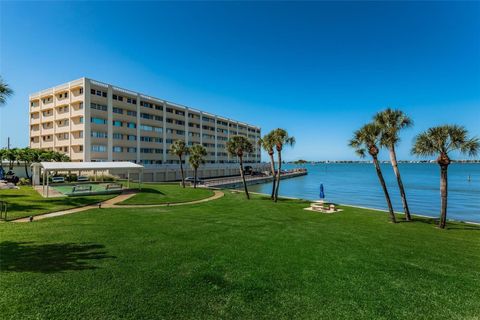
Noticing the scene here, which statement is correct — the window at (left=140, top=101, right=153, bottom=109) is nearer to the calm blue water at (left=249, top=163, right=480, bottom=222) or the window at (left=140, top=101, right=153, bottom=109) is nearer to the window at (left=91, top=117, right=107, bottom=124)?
the window at (left=91, top=117, right=107, bottom=124)

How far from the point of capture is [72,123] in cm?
5334

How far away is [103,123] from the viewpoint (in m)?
54.8

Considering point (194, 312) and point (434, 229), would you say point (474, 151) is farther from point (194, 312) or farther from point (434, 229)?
point (194, 312)

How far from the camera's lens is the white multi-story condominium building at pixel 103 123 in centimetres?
5222

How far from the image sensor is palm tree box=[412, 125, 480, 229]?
15797 mm

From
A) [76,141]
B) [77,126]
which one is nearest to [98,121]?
[77,126]

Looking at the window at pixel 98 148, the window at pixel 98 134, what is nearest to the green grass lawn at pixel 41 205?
the window at pixel 98 148

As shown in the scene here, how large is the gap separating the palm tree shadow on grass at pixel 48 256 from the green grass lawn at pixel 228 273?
34mm

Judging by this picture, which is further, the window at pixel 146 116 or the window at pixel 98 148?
the window at pixel 146 116

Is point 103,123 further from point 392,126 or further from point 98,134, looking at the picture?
point 392,126

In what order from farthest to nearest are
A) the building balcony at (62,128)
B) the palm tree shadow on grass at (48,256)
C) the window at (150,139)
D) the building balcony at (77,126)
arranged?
1. the window at (150,139)
2. the building balcony at (62,128)
3. the building balcony at (77,126)
4. the palm tree shadow on grass at (48,256)

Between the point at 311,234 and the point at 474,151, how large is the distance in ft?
40.8

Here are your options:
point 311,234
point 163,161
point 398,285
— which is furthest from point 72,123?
point 398,285

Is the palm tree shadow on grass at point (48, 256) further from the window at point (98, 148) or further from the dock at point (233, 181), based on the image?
the window at point (98, 148)
